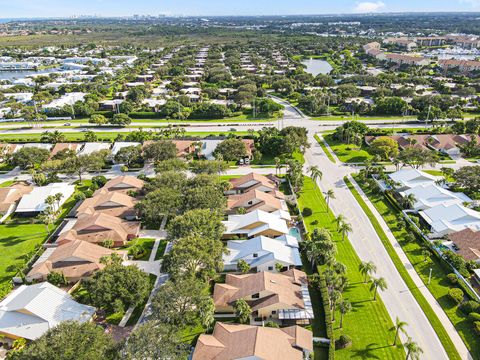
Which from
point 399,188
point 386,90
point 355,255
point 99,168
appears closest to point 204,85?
point 386,90

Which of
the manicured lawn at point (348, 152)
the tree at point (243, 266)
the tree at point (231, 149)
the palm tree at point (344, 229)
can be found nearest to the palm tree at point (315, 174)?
the manicured lawn at point (348, 152)

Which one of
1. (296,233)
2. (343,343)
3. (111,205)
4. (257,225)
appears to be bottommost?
(296,233)

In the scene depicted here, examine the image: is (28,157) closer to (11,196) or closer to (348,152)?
(11,196)

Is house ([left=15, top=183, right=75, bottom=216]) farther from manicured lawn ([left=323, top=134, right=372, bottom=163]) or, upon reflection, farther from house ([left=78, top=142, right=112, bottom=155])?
manicured lawn ([left=323, top=134, right=372, bottom=163])

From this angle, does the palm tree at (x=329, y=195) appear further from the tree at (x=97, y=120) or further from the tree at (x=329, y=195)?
the tree at (x=97, y=120)

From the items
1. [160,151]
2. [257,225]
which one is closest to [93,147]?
[160,151]
